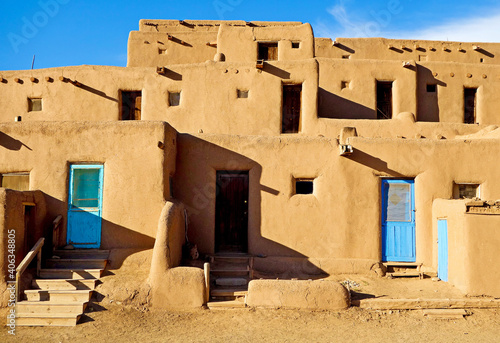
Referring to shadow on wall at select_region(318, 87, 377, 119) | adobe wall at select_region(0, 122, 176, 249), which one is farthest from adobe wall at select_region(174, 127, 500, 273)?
shadow on wall at select_region(318, 87, 377, 119)

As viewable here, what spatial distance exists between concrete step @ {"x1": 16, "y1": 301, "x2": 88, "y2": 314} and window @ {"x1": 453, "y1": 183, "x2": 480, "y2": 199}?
9312 mm

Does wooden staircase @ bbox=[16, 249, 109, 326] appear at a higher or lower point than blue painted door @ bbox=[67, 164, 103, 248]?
lower

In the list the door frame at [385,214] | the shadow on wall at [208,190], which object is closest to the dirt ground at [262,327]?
the door frame at [385,214]

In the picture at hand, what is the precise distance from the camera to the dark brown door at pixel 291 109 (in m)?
14.8

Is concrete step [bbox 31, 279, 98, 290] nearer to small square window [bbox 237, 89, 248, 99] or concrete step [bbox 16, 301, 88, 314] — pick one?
concrete step [bbox 16, 301, 88, 314]

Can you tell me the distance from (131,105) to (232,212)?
576cm

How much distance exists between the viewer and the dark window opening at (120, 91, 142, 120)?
15.4m

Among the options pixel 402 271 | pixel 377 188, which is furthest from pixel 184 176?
pixel 402 271

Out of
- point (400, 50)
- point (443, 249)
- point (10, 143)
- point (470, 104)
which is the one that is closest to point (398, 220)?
point (443, 249)

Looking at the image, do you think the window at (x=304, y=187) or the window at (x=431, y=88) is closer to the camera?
the window at (x=304, y=187)

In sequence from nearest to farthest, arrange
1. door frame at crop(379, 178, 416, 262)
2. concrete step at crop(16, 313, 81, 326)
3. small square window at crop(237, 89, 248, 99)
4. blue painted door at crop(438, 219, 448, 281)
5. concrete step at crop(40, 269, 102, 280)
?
1. concrete step at crop(16, 313, 81, 326)
2. concrete step at crop(40, 269, 102, 280)
3. blue painted door at crop(438, 219, 448, 281)
4. door frame at crop(379, 178, 416, 262)
5. small square window at crop(237, 89, 248, 99)

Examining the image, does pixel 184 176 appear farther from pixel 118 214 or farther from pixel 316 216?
pixel 316 216

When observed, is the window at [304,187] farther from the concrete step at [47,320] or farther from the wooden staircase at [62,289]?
the concrete step at [47,320]

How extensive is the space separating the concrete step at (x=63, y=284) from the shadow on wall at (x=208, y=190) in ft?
9.05
